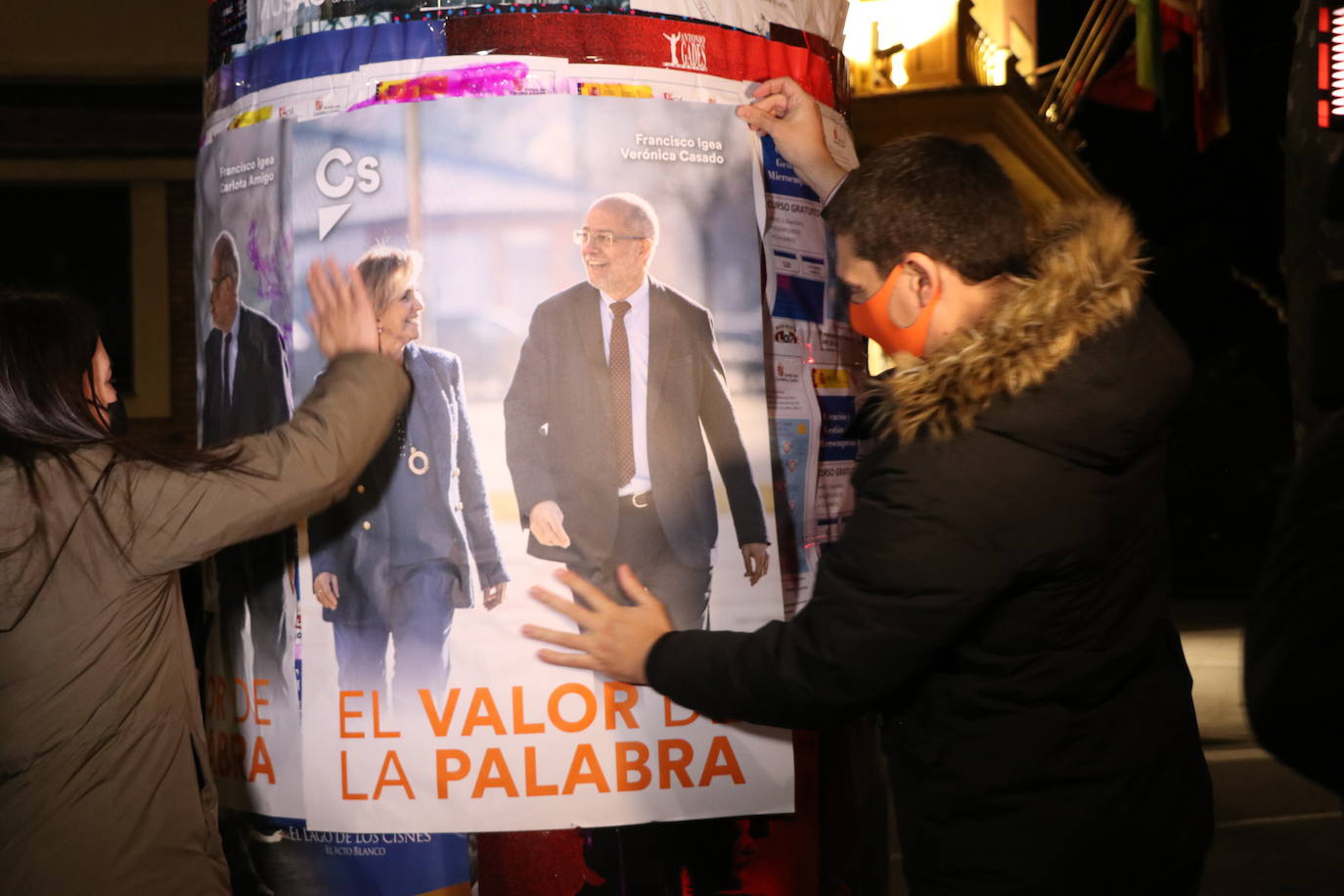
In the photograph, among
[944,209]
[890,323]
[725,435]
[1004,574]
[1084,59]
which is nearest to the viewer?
[1004,574]

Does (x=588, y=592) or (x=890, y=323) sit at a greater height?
(x=890, y=323)

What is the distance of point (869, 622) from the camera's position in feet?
7.26

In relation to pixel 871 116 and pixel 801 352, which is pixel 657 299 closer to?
pixel 801 352

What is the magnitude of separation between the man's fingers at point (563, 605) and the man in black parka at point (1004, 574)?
35cm

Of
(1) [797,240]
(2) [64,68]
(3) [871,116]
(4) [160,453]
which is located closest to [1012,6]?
(3) [871,116]

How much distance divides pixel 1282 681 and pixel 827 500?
6.56 feet

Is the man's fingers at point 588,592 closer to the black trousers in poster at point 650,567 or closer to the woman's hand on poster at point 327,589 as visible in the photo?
the black trousers in poster at point 650,567

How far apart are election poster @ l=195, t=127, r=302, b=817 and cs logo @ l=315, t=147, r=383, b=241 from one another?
0.34ft

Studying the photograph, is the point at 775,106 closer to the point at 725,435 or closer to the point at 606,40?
the point at 606,40

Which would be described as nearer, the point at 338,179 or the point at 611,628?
A: the point at 611,628

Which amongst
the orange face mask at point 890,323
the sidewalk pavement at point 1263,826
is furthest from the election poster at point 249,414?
the sidewalk pavement at point 1263,826

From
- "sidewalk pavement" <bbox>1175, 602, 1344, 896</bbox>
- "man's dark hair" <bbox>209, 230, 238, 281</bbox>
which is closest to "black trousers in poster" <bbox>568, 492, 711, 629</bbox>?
"man's dark hair" <bbox>209, 230, 238, 281</bbox>

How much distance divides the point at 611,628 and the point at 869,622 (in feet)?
2.12

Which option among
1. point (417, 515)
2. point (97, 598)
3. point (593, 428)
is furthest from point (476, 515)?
point (97, 598)
